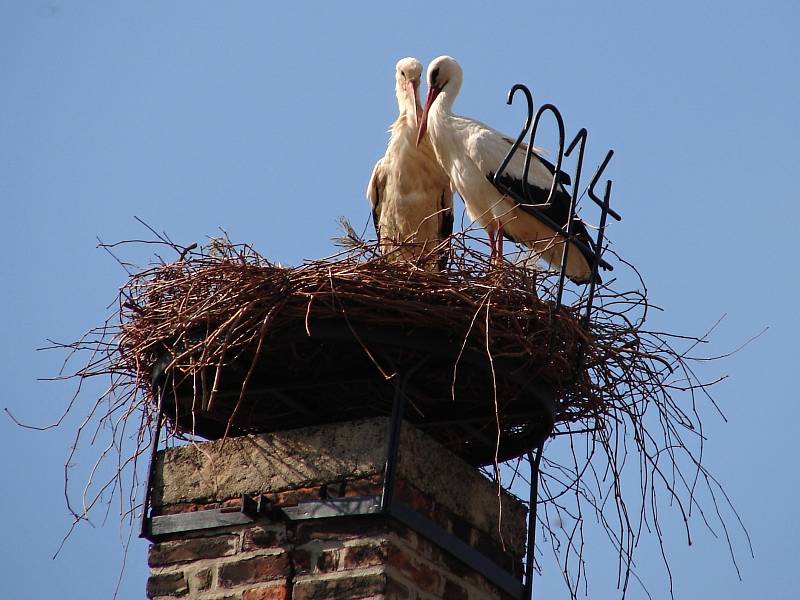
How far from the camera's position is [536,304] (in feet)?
16.6

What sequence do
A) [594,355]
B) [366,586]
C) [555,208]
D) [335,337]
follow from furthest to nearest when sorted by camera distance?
[555,208] < [594,355] < [335,337] < [366,586]

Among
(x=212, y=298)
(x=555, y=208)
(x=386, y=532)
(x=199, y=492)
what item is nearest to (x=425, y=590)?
(x=386, y=532)

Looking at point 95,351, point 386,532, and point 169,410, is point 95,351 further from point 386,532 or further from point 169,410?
point 386,532

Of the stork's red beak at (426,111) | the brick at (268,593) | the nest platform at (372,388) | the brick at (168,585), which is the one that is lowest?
the brick at (268,593)

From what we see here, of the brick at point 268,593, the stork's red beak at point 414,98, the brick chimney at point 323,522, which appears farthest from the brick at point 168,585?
the stork's red beak at point 414,98

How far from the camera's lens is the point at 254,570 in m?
4.62

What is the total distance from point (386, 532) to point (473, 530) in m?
0.57

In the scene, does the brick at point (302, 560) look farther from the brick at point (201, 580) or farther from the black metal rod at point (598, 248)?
the black metal rod at point (598, 248)

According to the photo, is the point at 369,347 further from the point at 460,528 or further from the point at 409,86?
the point at 409,86

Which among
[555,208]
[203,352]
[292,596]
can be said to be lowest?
[292,596]

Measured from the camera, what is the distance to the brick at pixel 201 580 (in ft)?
15.4

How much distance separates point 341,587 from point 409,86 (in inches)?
172

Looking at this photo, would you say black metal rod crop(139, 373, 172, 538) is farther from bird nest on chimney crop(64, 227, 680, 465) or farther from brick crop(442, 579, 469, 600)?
brick crop(442, 579, 469, 600)

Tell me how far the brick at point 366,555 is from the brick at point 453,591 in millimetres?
323
